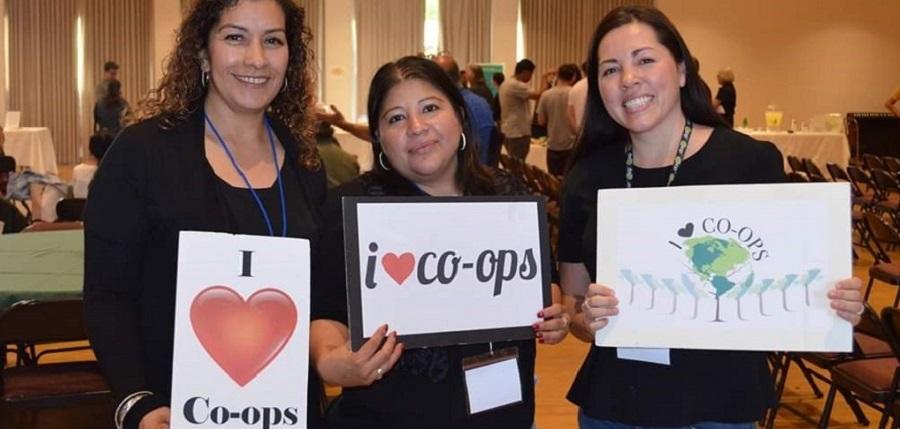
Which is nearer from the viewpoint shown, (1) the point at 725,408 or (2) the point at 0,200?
(1) the point at 725,408

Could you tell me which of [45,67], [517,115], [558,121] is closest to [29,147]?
[45,67]

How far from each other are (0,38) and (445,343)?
17.4 metres

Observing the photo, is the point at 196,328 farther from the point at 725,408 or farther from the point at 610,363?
the point at 725,408

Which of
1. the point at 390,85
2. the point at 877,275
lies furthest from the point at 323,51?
the point at 390,85

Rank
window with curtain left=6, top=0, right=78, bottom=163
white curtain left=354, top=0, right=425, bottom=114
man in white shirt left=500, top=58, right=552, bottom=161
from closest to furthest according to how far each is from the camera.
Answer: man in white shirt left=500, top=58, right=552, bottom=161
window with curtain left=6, top=0, right=78, bottom=163
white curtain left=354, top=0, right=425, bottom=114

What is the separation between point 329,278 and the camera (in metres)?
2.03

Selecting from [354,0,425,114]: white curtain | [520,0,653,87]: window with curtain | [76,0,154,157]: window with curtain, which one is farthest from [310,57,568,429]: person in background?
[76,0,154,157]: window with curtain

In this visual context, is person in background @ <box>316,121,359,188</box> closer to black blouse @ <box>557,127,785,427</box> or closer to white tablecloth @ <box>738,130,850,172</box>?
black blouse @ <box>557,127,785,427</box>

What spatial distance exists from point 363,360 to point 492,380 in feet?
1.14

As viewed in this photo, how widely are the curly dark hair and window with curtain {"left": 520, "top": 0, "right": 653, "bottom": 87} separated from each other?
16.3 m

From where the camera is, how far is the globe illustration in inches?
78.4

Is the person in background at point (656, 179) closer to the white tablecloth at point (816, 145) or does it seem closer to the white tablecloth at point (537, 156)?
the white tablecloth at point (537, 156)

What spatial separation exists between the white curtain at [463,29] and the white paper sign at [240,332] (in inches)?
641

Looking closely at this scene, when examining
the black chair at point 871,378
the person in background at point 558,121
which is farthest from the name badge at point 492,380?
the person in background at point 558,121
